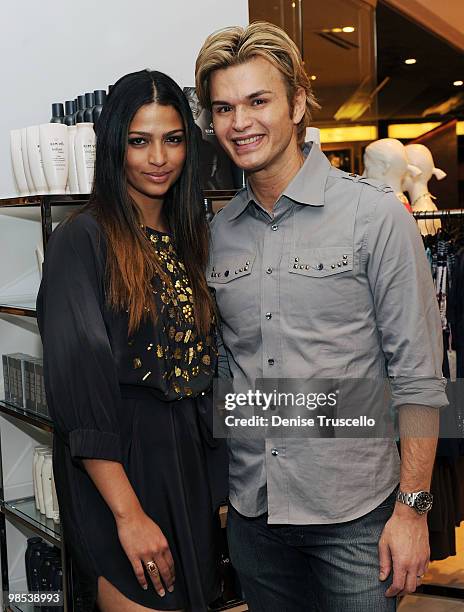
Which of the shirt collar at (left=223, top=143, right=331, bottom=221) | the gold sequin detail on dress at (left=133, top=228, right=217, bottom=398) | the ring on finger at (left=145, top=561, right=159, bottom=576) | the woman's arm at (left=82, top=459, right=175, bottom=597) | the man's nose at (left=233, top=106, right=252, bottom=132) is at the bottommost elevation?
the ring on finger at (left=145, top=561, right=159, bottom=576)

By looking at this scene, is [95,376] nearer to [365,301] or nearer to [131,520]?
[131,520]

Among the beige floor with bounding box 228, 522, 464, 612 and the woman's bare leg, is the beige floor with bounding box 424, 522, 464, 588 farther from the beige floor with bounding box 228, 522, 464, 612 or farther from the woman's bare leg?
the woman's bare leg

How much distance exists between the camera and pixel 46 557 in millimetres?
2949

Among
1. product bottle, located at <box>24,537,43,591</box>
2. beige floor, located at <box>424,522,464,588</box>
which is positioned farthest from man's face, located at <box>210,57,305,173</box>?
beige floor, located at <box>424,522,464,588</box>

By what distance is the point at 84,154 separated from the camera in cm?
269

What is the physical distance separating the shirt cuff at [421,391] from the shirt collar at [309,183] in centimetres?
45

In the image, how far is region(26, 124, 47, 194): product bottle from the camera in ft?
8.91

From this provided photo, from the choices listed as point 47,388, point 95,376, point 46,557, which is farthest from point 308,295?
point 46,557

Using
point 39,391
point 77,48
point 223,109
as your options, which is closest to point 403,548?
point 223,109

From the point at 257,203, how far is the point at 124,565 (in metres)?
0.92

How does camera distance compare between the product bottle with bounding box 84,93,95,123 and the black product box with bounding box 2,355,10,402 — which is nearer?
the product bottle with bounding box 84,93,95,123

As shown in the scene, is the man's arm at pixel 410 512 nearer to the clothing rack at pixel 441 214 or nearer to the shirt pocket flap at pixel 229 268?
the shirt pocket flap at pixel 229 268

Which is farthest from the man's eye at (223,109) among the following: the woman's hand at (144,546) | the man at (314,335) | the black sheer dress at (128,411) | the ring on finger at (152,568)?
the ring on finger at (152,568)

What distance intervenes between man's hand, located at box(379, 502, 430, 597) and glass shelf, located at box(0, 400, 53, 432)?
1247 mm
